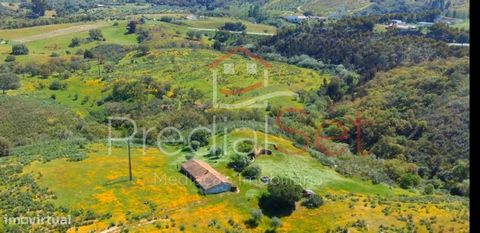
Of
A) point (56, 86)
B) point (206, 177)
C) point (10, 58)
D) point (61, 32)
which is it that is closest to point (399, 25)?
point (56, 86)

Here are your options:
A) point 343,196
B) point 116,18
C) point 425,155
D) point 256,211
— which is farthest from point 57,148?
point 116,18

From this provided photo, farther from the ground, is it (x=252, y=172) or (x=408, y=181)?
(x=252, y=172)

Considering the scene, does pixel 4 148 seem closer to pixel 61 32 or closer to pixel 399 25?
pixel 61 32

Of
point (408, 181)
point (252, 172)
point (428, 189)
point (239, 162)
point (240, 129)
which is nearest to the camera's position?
point (252, 172)

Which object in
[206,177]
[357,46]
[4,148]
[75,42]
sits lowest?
[4,148]

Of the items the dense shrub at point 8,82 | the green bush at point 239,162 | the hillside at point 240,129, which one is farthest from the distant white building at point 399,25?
the green bush at point 239,162

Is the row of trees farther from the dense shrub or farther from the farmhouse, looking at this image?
the dense shrub

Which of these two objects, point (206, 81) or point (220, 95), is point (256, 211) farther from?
point (206, 81)
